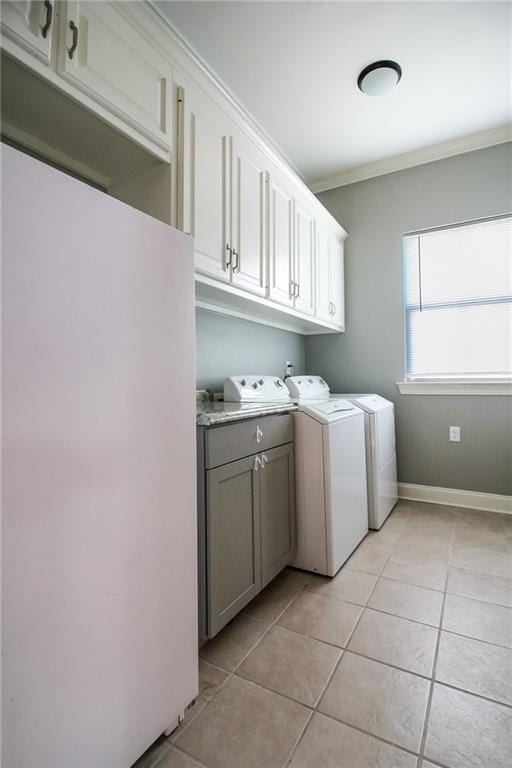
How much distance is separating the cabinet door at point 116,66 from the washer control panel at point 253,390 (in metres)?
1.15

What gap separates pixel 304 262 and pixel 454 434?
1764mm

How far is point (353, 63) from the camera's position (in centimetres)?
199

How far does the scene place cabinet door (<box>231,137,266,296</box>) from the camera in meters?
1.83

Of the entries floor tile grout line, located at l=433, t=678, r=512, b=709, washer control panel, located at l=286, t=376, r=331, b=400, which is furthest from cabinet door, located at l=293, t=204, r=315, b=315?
floor tile grout line, located at l=433, t=678, r=512, b=709

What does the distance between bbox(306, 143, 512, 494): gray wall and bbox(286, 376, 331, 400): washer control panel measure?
1.17 feet

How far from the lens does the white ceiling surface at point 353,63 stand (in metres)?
1.72

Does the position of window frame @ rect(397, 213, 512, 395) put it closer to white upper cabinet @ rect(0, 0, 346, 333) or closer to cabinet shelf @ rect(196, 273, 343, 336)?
cabinet shelf @ rect(196, 273, 343, 336)

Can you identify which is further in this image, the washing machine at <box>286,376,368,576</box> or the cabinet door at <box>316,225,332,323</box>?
the cabinet door at <box>316,225,332,323</box>

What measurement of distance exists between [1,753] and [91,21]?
1.87m

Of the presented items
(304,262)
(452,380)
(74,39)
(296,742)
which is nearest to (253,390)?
(304,262)

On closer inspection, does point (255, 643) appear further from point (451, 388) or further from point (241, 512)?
point (451, 388)

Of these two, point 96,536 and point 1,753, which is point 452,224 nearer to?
point 96,536

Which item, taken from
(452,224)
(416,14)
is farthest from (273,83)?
Result: (452,224)

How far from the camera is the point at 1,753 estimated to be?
2.04 ft
